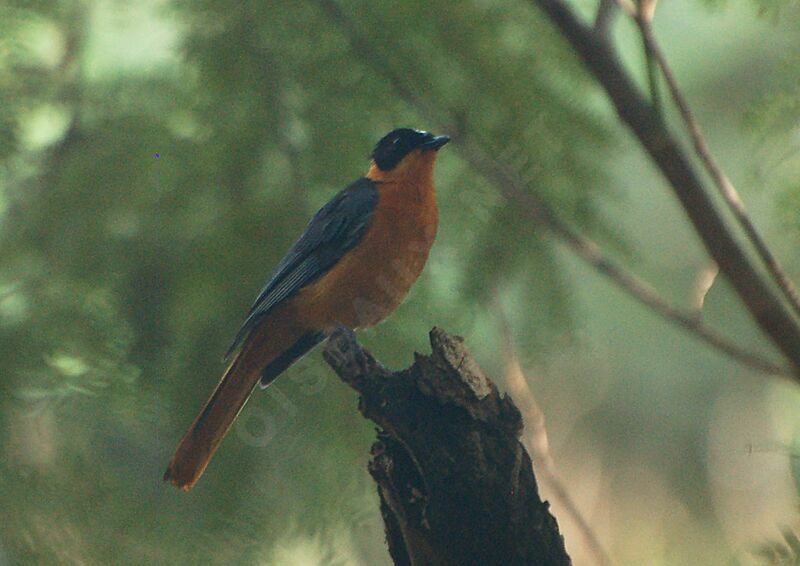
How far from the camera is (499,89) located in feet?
11.8

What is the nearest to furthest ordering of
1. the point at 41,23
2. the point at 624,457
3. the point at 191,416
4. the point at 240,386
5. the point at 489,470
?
the point at 489,470 → the point at 191,416 → the point at 41,23 → the point at 240,386 → the point at 624,457

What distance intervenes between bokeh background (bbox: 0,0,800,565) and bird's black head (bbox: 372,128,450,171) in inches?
14.4

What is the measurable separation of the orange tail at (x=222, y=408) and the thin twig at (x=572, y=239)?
1064mm

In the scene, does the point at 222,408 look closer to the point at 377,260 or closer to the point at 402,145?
the point at 377,260

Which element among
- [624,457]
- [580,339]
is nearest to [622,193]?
[580,339]

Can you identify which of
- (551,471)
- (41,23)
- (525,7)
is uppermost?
(41,23)

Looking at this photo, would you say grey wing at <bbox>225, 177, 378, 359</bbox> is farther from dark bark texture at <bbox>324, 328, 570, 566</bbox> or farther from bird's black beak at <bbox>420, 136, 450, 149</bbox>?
dark bark texture at <bbox>324, 328, 570, 566</bbox>

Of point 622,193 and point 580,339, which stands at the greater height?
point 622,193

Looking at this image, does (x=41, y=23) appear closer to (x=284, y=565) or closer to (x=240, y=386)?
(x=240, y=386)

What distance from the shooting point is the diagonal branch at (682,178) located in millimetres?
3178

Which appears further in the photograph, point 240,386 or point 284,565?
point 240,386

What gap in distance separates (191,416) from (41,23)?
4.67 feet

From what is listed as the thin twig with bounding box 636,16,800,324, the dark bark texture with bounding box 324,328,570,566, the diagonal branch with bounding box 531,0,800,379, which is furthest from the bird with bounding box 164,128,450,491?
the dark bark texture with bounding box 324,328,570,566

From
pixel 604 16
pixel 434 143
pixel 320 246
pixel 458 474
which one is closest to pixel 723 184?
pixel 604 16
